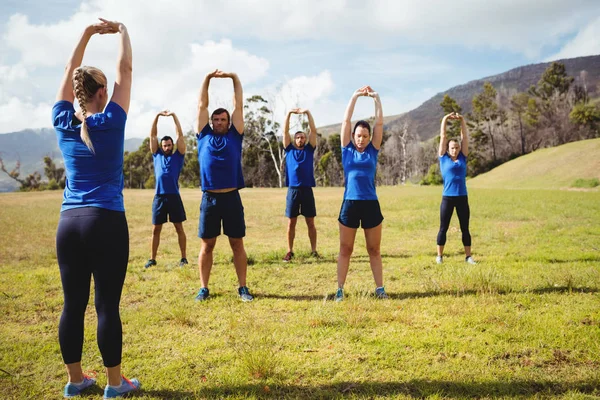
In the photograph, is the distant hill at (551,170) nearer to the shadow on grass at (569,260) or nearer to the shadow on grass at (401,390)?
the shadow on grass at (569,260)

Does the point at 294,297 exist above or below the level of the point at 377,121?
below

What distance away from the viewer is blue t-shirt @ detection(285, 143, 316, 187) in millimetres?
8602

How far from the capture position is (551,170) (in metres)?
39.2

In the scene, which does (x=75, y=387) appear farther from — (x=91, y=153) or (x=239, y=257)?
(x=239, y=257)

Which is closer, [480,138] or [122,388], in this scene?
[122,388]

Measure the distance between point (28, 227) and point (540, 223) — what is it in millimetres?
18502

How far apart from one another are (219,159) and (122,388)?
3230mm

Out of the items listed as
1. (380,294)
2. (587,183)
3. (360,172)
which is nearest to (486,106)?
(587,183)

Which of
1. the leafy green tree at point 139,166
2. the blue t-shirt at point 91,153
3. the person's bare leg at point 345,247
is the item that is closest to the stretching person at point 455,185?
the person's bare leg at point 345,247

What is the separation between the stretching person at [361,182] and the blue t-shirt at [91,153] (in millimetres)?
3400

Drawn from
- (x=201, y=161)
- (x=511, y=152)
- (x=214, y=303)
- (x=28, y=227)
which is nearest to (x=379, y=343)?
(x=214, y=303)

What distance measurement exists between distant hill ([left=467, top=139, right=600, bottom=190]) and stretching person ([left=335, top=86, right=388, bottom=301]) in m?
34.2

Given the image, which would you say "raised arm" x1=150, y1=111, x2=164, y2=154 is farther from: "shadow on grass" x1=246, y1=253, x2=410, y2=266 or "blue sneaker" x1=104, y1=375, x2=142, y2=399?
"blue sneaker" x1=104, y1=375, x2=142, y2=399

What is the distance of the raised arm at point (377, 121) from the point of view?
557cm
